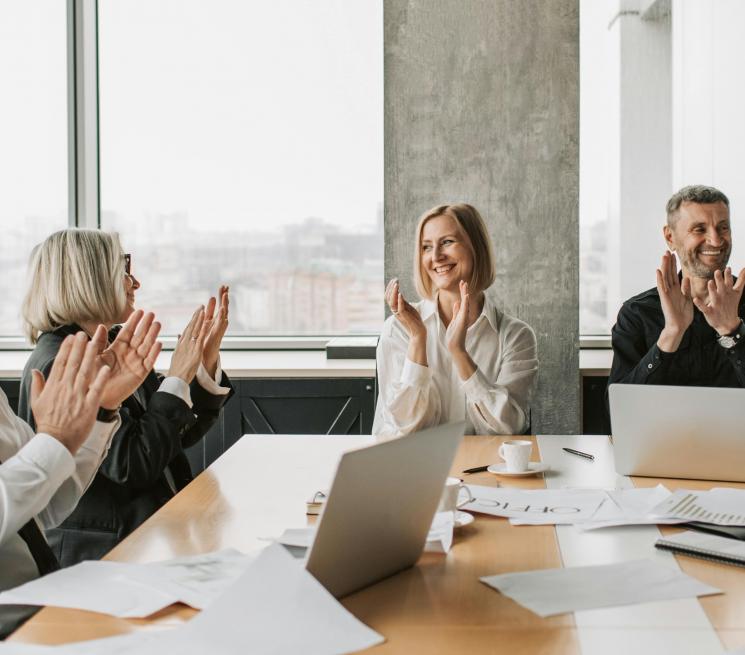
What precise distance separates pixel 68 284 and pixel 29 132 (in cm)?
259

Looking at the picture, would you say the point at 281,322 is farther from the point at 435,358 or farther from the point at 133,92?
the point at 435,358

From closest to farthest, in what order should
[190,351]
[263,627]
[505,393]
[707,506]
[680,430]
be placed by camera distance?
1. [263,627]
2. [707,506]
3. [680,430]
4. [190,351]
5. [505,393]

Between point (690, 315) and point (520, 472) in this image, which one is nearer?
point (520, 472)

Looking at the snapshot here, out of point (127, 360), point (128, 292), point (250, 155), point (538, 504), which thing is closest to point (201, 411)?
point (128, 292)

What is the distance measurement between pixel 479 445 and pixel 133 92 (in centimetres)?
302

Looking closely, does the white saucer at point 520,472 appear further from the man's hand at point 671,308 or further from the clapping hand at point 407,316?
the man's hand at point 671,308

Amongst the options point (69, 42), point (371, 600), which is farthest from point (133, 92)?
point (371, 600)

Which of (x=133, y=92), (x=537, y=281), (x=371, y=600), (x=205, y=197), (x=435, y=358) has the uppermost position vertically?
(x=133, y=92)

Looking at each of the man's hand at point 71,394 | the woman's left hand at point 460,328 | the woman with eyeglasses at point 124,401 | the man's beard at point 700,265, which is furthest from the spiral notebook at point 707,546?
the man's beard at point 700,265

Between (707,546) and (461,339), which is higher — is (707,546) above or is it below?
below

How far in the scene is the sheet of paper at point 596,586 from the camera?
121 cm

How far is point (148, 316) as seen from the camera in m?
2.04

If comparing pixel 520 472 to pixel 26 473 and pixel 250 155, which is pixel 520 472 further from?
pixel 250 155

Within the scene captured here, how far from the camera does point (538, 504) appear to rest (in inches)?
68.7
